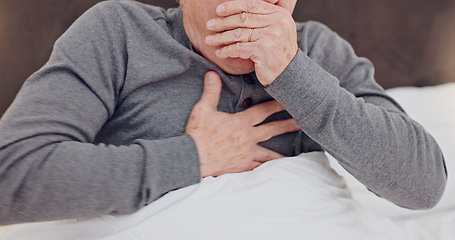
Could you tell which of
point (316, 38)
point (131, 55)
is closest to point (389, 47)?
point (316, 38)

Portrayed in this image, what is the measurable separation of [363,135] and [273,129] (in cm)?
19

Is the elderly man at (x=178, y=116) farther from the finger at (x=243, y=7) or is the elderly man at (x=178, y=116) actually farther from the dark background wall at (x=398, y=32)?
the dark background wall at (x=398, y=32)

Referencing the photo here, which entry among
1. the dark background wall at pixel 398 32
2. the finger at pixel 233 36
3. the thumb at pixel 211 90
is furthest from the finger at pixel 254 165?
the dark background wall at pixel 398 32

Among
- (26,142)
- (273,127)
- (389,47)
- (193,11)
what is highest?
(193,11)

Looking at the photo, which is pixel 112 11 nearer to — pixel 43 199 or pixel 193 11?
pixel 193 11

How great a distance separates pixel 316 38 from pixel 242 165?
1.21 ft

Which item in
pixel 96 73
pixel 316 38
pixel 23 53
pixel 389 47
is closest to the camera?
pixel 96 73

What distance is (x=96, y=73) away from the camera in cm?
64

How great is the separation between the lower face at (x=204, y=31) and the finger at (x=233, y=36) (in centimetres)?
4

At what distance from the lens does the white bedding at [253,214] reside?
594mm

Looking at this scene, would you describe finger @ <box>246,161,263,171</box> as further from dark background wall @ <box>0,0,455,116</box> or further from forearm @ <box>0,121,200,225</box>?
dark background wall @ <box>0,0,455,116</box>

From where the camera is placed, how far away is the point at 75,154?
569 millimetres

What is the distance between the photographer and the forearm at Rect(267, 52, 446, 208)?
24.4 inches

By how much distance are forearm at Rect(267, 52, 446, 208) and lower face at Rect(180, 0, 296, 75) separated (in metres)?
0.11
